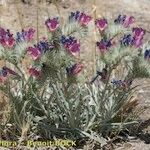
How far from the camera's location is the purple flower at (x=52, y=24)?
4.09m

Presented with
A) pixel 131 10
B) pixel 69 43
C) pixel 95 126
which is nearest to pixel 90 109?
pixel 95 126

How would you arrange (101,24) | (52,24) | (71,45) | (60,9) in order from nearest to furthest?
1. (71,45)
2. (52,24)
3. (101,24)
4. (60,9)

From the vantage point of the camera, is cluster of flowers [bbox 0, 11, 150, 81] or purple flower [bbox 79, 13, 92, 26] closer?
cluster of flowers [bbox 0, 11, 150, 81]

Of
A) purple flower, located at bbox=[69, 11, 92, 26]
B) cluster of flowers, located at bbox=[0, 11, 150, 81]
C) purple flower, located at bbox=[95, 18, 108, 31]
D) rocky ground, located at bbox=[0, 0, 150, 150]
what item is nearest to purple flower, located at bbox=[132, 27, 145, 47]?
cluster of flowers, located at bbox=[0, 11, 150, 81]

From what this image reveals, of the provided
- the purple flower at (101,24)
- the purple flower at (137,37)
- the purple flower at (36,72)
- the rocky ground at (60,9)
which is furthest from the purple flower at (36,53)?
the rocky ground at (60,9)

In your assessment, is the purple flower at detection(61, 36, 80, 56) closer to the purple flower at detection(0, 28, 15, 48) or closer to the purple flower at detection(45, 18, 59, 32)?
the purple flower at detection(45, 18, 59, 32)

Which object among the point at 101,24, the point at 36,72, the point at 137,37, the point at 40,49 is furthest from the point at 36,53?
the point at 137,37

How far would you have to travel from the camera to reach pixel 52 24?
411 cm

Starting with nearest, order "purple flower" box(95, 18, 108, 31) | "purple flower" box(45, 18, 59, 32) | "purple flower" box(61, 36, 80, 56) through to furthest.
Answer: "purple flower" box(61, 36, 80, 56) → "purple flower" box(45, 18, 59, 32) → "purple flower" box(95, 18, 108, 31)

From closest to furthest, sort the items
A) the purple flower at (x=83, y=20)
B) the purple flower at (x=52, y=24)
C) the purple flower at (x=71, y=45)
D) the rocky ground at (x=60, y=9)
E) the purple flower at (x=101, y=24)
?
1. the purple flower at (x=71, y=45)
2. the purple flower at (x=52, y=24)
3. the purple flower at (x=83, y=20)
4. the purple flower at (x=101, y=24)
5. the rocky ground at (x=60, y=9)

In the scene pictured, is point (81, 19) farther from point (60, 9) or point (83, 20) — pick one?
point (60, 9)

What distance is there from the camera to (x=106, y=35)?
4371 mm

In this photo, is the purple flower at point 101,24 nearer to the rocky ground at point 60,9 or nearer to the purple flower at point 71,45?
the purple flower at point 71,45

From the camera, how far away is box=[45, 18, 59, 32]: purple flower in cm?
409
